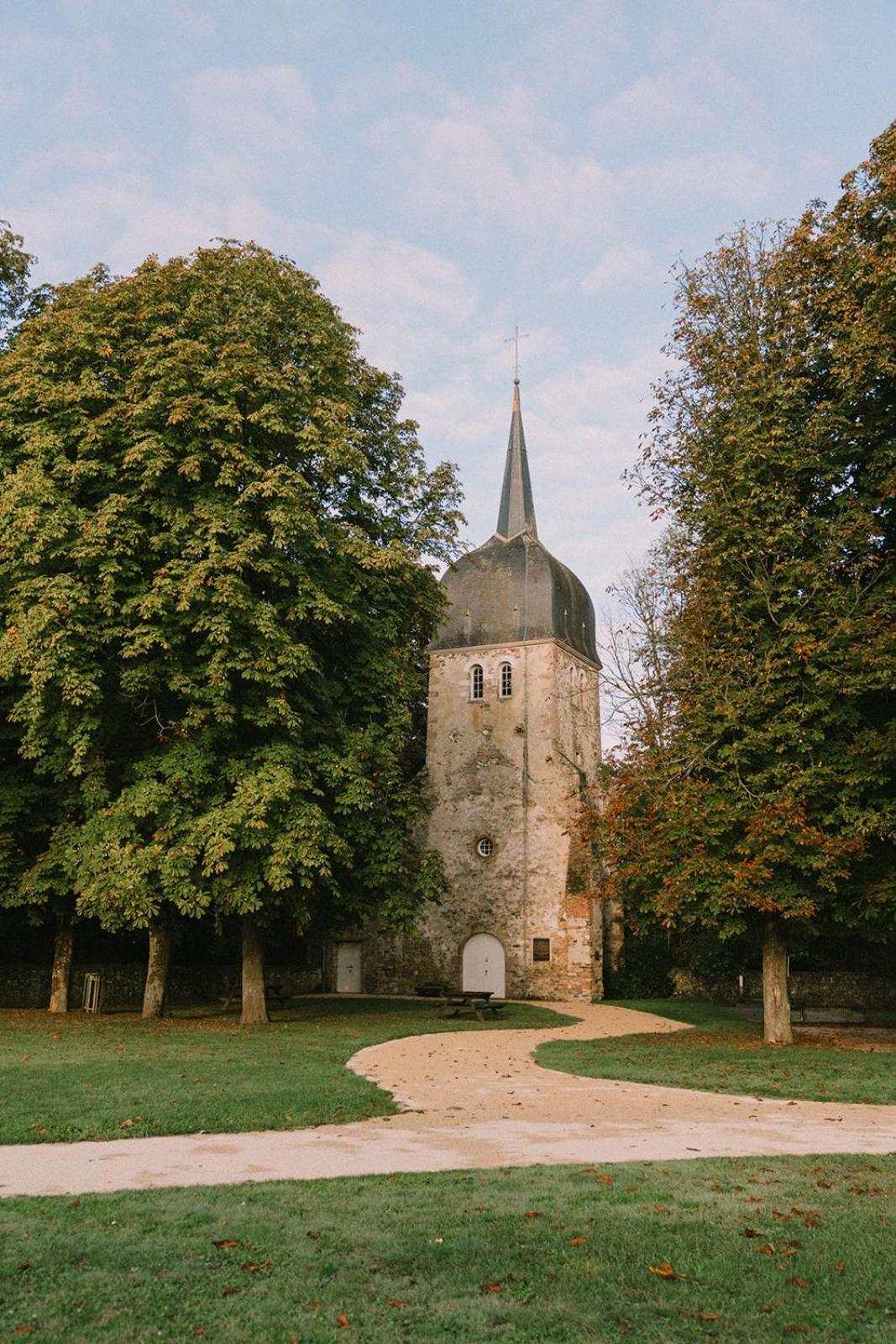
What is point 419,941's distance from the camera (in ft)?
112

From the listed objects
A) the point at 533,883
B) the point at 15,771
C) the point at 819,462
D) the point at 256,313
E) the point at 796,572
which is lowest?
the point at 533,883

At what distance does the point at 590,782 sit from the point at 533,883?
4.33 meters

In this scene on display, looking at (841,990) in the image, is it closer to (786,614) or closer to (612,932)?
(612,932)

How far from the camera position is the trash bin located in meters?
23.0

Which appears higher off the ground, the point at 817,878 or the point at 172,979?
the point at 817,878

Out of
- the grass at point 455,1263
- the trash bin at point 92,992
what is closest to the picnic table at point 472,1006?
the trash bin at point 92,992

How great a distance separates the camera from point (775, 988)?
61.8ft

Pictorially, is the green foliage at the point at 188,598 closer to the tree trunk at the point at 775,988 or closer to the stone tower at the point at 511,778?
the tree trunk at the point at 775,988

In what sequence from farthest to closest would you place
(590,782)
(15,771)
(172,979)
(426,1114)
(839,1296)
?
(590,782) < (172,979) < (15,771) < (426,1114) < (839,1296)

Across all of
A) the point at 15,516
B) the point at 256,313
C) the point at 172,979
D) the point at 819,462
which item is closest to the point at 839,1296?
the point at 819,462

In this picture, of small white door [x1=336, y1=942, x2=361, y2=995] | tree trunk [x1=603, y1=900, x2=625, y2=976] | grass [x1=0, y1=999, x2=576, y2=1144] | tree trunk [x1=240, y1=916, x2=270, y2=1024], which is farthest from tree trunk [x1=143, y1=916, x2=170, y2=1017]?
tree trunk [x1=603, y1=900, x2=625, y2=976]

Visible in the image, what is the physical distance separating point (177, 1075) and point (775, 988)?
10.9 m

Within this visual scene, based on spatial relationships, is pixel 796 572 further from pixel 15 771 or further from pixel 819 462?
pixel 15 771

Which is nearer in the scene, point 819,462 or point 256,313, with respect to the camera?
point 819,462
